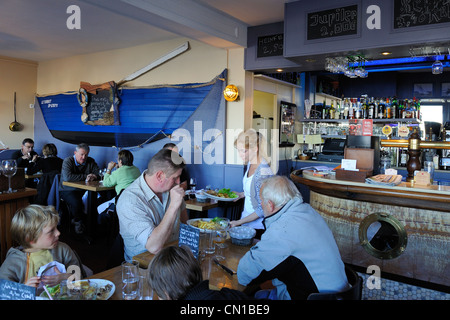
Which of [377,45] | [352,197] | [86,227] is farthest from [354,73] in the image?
[86,227]

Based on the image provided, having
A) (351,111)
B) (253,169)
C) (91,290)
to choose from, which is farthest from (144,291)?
(351,111)

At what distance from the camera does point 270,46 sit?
538 centimetres

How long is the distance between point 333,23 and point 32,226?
3958mm

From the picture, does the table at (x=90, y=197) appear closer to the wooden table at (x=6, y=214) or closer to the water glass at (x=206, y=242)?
the wooden table at (x=6, y=214)

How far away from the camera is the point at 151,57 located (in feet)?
22.3

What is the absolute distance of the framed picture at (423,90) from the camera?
872 cm


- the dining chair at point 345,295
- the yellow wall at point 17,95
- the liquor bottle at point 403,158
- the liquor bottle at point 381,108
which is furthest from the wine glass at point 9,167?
the yellow wall at point 17,95

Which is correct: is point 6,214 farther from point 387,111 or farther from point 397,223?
point 387,111

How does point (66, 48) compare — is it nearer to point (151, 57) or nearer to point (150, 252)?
point (151, 57)

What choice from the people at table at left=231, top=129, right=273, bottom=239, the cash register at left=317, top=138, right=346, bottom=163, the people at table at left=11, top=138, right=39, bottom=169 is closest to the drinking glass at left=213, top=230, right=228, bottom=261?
Answer: the people at table at left=231, top=129, right=273, bottom=239

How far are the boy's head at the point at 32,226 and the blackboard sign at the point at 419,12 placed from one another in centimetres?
400

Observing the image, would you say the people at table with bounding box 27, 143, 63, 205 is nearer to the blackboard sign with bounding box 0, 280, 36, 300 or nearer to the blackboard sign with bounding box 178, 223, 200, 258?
the blackboard sign with bounding box 178, 223, 200, 258

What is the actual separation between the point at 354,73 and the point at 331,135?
240 centimetres

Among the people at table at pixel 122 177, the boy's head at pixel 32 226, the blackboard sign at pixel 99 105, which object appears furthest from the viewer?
the blackboard sign at pixel 99 105
